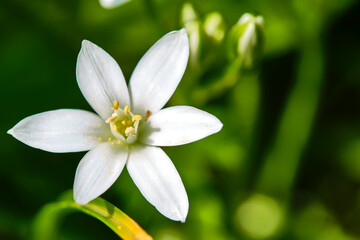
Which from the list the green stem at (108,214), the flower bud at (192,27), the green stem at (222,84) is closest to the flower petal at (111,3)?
the flower bud at (192,27)

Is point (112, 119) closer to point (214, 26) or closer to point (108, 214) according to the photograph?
point (108, 214)

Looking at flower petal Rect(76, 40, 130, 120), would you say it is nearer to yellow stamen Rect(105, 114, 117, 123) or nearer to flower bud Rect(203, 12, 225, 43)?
yellow stamen Rect(105, 114, 117, 123)

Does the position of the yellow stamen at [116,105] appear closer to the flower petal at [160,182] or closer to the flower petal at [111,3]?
the flower petal at [160,182]

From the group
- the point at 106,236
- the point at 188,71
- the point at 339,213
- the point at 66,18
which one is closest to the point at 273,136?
the point at 339,213

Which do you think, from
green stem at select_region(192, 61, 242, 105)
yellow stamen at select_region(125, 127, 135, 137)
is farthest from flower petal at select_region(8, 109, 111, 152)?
green stem at select_region(192, 61, 242, 105)

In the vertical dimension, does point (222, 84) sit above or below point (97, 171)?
above

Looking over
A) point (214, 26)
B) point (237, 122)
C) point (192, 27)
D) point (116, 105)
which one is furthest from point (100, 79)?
point (237, 122)
